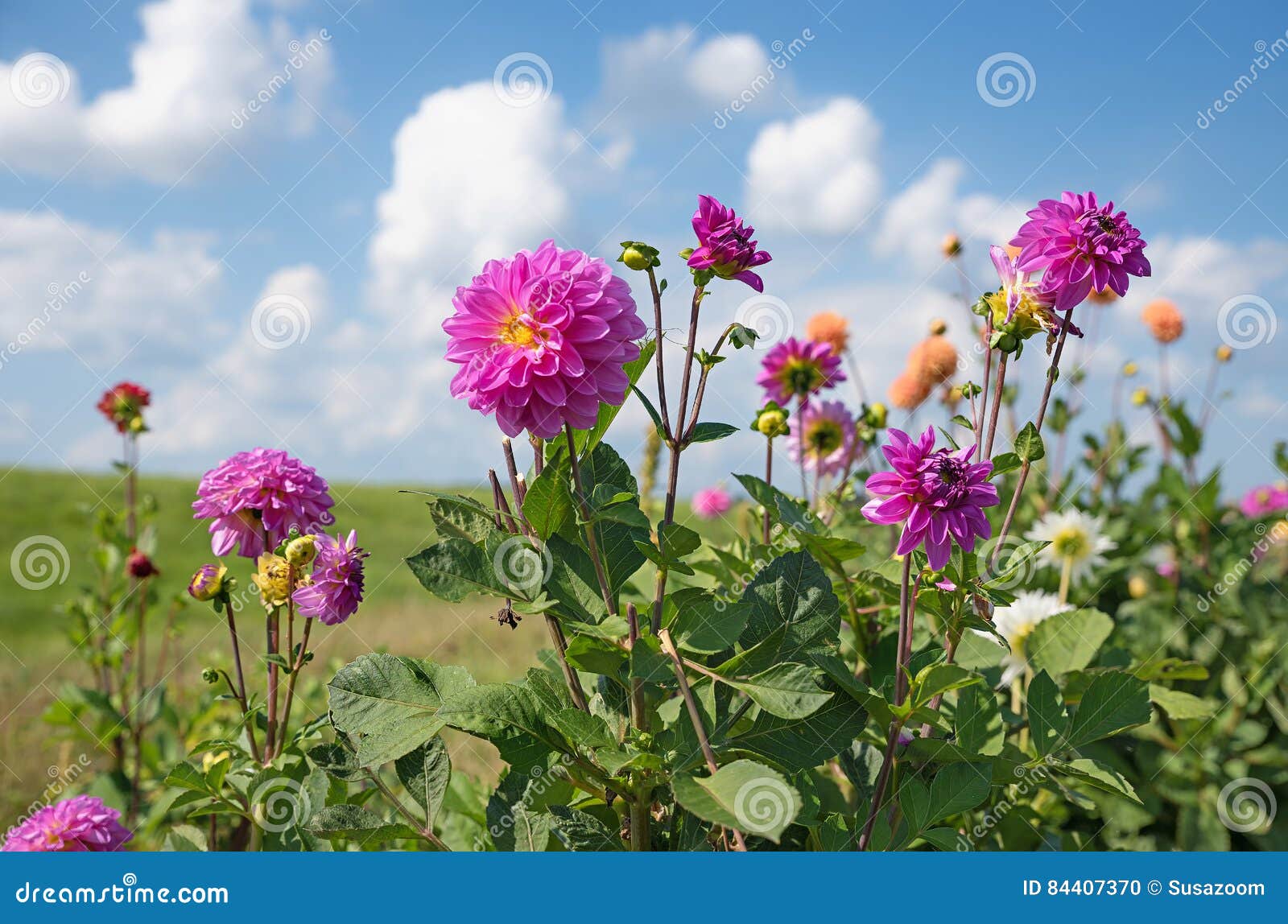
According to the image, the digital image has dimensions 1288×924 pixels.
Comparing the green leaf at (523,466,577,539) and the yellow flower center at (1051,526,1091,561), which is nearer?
the green leaf at (523,466,577,539)

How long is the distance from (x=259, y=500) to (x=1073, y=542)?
1.88 metres

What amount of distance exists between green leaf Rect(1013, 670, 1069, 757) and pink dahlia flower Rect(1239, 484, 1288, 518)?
276 cm

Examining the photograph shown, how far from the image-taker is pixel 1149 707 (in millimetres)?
1142

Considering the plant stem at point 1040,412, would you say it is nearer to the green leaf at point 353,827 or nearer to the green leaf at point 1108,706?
the green leaf at point 1108,706

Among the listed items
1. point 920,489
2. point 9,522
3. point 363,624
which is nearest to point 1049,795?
point 920,489

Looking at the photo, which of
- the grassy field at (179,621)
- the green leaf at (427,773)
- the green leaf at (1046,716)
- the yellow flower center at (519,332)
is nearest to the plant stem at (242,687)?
the grassy field at (179,621)

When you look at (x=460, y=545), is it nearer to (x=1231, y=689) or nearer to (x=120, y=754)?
(x=120, y=754)

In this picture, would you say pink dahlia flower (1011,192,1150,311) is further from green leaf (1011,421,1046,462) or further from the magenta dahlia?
the magenta dahlia

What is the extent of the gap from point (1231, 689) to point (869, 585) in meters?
1.61

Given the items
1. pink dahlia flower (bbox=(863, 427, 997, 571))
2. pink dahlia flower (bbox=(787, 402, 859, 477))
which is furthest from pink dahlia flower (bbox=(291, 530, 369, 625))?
pink dahlia flower (bbox=(787, 402, 859, 477))

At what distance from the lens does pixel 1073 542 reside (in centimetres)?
231

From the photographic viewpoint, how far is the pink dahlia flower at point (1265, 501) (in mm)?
3490

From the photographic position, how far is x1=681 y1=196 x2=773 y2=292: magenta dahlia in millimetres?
1042

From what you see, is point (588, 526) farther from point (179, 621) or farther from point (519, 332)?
point (179, 621)
